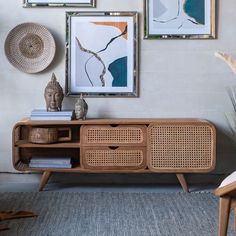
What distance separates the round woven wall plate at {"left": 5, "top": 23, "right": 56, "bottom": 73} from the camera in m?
3.59

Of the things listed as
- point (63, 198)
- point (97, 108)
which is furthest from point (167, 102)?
point (63, 198)

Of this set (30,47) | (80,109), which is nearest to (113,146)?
(80,109)

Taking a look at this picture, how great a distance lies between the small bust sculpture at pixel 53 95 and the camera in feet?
11.3

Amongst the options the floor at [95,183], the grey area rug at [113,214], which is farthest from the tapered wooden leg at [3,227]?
the floor at [95,183]

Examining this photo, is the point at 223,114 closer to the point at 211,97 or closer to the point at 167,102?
the point at 211,97

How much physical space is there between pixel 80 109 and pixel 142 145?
1.73 ft

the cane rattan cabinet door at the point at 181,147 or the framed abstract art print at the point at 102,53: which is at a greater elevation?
the framed abstract art print at the point at 102,53

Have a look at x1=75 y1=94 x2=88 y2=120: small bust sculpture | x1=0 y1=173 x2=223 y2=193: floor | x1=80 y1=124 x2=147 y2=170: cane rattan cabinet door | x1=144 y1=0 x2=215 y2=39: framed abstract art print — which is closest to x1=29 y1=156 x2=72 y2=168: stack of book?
x1=80 y1=124 x2=147 y2=170: cane rattan cabinet door

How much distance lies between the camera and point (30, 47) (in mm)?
3609

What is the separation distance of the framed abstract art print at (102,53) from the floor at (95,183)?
0.68 metres

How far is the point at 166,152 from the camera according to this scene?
3.37 m

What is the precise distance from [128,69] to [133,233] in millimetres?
1498

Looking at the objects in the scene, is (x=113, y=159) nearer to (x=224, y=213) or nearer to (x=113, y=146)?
(x=113, y=146)

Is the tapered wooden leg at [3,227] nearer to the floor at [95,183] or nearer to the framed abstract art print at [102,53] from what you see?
the floor at [95,183]
